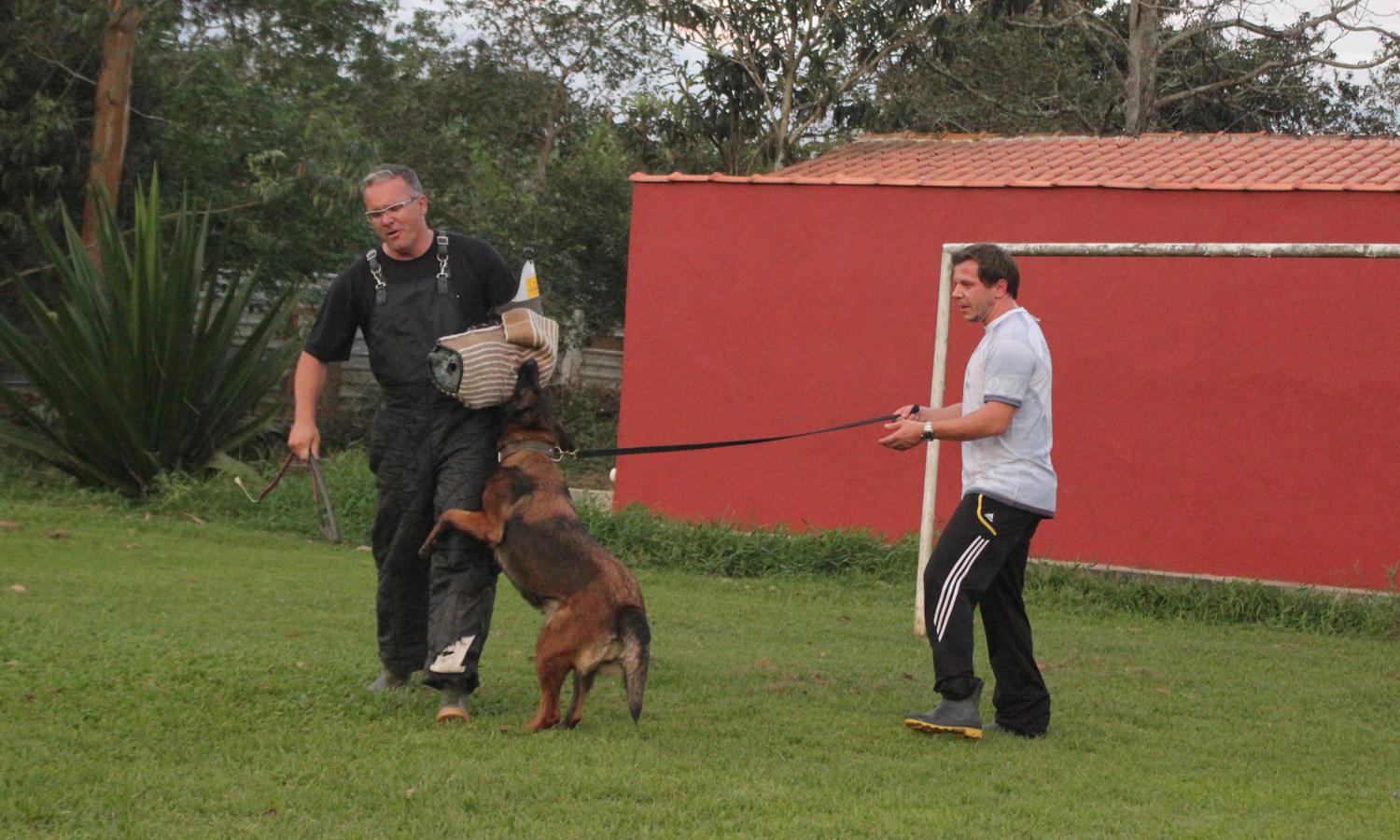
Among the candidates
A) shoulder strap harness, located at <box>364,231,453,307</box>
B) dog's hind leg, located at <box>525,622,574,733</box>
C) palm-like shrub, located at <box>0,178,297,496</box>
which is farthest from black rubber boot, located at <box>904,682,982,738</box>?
palm-like shrub, located at <box>0,178,297,496</box>

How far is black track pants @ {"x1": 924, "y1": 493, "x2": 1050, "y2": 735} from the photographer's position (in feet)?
17.4

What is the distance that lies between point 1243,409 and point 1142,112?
1090cm

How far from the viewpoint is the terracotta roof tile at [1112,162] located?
11.5 metres

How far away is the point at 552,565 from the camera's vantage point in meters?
5.02

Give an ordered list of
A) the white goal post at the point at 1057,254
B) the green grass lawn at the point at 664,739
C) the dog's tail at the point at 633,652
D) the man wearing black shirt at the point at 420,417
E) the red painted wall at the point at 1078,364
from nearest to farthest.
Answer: the green grass lawn at the point at 664,739 → the dog's tail at the point at 633,652 → the man wearing black shirt at the point at 420,417 → the white goal post at the point at 1057,254 → the red painted wall at the point at 1078,364

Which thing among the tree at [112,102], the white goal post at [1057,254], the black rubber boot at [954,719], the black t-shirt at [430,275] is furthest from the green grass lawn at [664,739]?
the tree at [112,102]

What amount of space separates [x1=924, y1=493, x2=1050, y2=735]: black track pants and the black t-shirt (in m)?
1.84

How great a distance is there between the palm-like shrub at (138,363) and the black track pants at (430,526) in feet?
22.0

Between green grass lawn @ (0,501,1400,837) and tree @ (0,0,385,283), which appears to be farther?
tree @ (0,0,385,283)

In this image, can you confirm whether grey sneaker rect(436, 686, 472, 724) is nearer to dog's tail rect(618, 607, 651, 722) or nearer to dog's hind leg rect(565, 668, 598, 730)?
dog's hind leg rect(565, 668, 598, 730)

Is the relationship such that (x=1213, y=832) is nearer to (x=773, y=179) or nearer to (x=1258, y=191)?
(x=1258, y=191)

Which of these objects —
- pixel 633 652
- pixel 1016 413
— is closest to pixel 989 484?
pixel 1016 413

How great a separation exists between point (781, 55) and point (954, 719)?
14.3m

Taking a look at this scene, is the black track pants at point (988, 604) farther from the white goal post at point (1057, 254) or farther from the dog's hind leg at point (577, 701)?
the white goal post at point (1057, 254)
